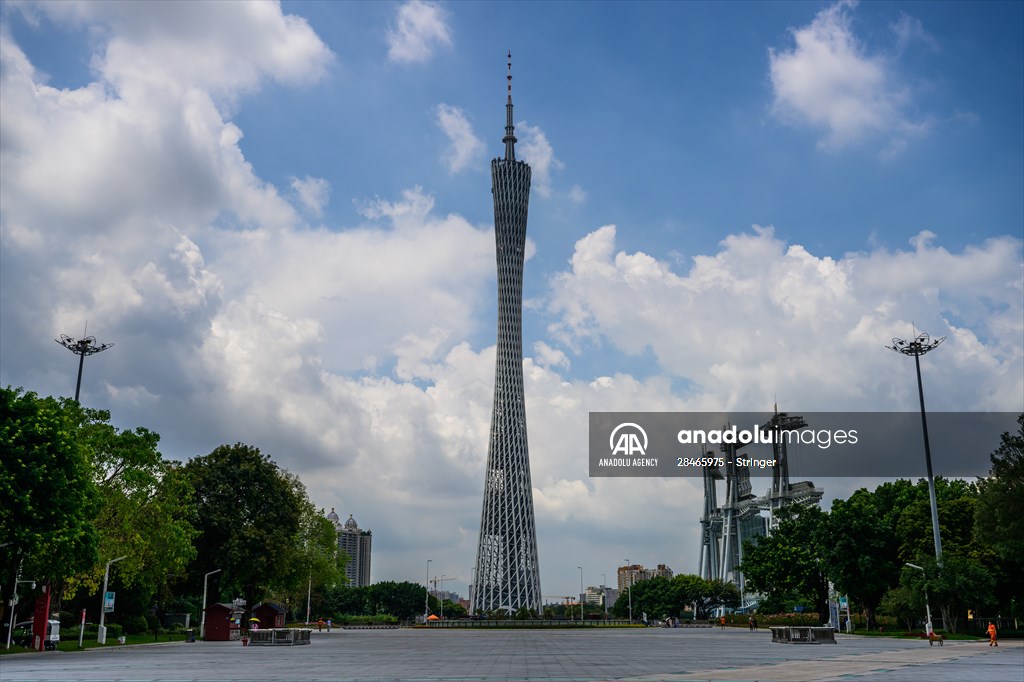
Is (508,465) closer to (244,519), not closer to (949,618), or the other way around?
(244,519)

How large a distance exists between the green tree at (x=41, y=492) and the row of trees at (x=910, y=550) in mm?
41360

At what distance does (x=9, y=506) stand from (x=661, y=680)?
24248 mm

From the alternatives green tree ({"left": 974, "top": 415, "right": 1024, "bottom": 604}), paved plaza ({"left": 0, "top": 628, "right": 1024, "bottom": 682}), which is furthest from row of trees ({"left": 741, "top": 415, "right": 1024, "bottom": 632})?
paved plaza ({"left": 0, "top": 628, "right": 1024, "bottom": 682})

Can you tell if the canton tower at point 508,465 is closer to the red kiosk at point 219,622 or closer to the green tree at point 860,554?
the green tree at point 860,554

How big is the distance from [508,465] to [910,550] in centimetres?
4527

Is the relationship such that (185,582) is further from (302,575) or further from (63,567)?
(63,567)

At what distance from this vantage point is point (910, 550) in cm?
5644

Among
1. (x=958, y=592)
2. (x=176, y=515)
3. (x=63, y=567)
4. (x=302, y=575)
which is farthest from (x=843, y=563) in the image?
(x=63, y=567)

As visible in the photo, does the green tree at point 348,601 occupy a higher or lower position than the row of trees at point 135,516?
lower

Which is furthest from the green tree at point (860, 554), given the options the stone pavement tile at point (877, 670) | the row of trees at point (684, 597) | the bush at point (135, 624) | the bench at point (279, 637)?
the row of trees at point (684, 597)

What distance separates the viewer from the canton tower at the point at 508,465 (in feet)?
306

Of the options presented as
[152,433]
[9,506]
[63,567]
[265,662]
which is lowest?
[265,662]

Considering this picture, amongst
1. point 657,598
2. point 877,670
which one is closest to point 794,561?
point 877,670

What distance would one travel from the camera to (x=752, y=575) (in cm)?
7094
